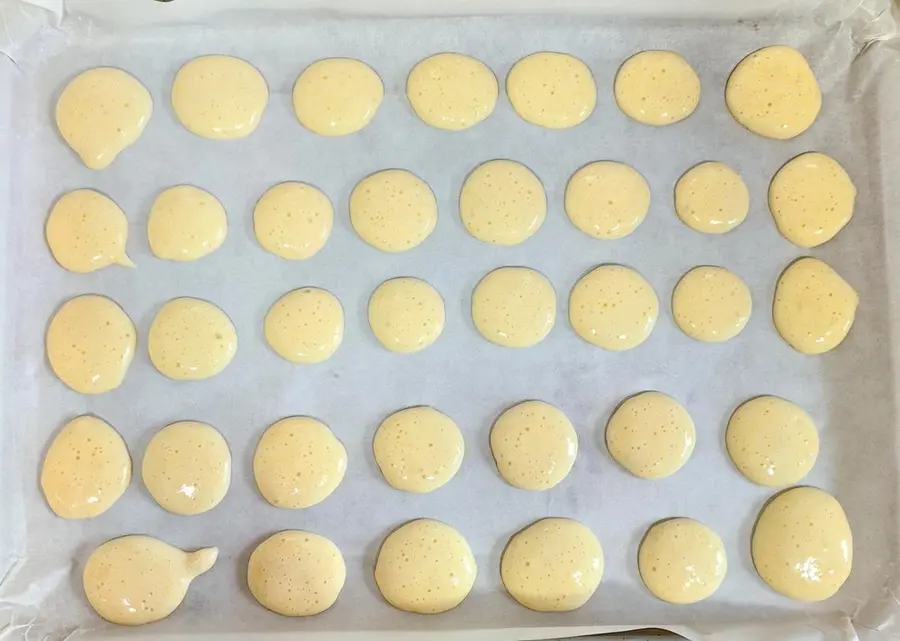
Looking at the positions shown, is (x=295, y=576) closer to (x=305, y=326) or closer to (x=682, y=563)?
(x=305, y=326)

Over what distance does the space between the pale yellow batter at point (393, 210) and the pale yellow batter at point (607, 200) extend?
21 cm

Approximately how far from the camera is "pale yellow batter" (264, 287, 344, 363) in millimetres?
1224

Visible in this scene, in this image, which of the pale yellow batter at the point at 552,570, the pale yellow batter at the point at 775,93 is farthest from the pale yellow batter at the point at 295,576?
the pale yellow batter at the point at 775,93

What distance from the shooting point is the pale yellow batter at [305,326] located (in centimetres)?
122

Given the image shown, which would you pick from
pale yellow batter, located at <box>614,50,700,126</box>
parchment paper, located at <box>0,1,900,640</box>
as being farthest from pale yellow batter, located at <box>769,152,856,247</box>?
pale yellow batter, located at <box>614,50,700,126</box>

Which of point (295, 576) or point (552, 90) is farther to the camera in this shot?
point (552, 90)

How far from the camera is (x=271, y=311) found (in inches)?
48.8

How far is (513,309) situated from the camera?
123 centimetres

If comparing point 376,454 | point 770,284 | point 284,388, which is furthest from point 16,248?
point 770,284

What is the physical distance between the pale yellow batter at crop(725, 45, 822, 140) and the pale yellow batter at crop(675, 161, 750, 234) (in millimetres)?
93

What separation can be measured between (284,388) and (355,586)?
295mm

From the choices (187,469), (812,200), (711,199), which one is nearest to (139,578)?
(187,469)

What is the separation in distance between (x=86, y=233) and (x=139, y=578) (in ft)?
1.60

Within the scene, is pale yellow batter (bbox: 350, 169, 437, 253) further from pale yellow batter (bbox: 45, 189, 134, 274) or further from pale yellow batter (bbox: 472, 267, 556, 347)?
pale yellow batter (bbox: 45, 189, 134, 274)
